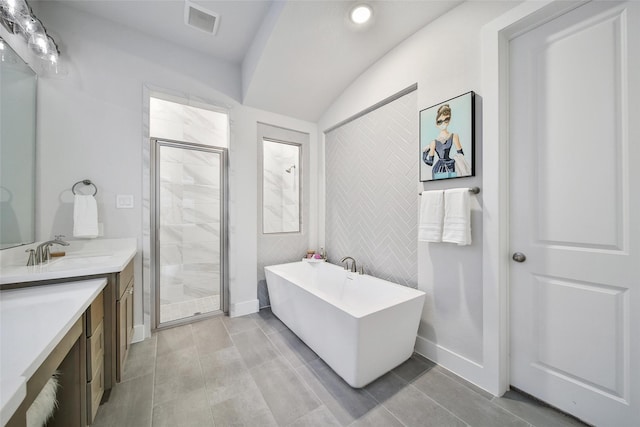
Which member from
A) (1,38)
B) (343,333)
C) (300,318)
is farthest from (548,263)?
(1,38)

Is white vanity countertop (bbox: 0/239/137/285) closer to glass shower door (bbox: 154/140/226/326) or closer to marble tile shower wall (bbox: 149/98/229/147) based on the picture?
glass shower door (bbox: 154/140/226/326)

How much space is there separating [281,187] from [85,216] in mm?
1954

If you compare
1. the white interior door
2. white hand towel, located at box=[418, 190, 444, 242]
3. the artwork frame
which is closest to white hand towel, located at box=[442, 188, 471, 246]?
white hand towel, located at box=[418, 190, 444, 242]

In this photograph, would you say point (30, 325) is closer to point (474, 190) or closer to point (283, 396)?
point (283, 396)

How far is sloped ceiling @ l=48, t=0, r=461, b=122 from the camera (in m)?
1.95

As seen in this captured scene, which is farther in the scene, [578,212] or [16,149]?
[16,149]

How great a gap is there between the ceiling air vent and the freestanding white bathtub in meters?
2.50

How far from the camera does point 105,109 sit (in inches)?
83.0

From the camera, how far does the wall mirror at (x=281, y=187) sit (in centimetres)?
312

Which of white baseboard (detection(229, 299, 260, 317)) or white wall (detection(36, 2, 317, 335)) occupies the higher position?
white wall (detection(36, 2, 317, 335))

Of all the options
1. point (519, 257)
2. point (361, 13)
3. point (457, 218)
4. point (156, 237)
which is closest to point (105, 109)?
point (156, 237)

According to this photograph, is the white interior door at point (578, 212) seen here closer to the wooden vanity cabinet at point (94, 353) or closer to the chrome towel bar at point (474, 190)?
the chrome towel bar at point (474, 190)

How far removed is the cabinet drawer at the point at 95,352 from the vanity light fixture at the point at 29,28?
1.96 metres

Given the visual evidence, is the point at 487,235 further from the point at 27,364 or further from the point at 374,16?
the point at 27,364
